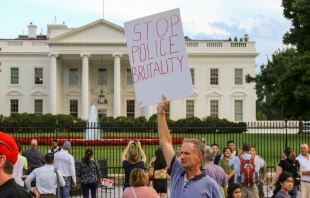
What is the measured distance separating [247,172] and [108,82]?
51.9 m

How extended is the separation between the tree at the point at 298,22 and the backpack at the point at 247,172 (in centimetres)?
2595

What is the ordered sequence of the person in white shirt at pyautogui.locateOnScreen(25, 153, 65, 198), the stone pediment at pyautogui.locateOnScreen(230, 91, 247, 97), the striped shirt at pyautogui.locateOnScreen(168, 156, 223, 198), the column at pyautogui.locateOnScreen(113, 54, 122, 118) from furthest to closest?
the stone pediment at pyautogui.locateOnScreen(230, 91, 247, 97) < the column at pyautogui.locateOnScreen(113, 54, 122, 118) < the person in white shirt at pyautogui.locateOnScreen(25, 153, 65, 198) < the striped shirt at pyautogui.locateOnScreen(168, 156, 223, 198)

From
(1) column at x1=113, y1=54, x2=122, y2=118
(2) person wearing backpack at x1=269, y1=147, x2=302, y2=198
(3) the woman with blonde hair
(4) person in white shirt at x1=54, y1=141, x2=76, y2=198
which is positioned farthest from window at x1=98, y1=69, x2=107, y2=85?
(3) the woman with blonde hair

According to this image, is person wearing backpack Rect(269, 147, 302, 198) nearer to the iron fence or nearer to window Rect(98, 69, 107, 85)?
the iron fence

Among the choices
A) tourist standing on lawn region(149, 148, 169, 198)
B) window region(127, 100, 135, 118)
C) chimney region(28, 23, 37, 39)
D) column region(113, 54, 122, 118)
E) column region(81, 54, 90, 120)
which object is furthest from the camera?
chimney region(28, 23, 37, 39)

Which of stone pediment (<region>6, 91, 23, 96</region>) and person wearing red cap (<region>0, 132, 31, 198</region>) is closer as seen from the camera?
person wearing red cap (<region>0, 132, 31, 198</region>)

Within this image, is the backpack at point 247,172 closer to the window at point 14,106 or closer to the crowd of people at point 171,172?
the crowd of people at point 171,172

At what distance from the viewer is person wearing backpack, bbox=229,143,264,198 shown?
419 inches

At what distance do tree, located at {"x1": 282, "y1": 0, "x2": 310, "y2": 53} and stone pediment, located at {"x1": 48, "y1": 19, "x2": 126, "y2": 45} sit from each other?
2414cm

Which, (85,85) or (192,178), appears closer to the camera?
(192,178)

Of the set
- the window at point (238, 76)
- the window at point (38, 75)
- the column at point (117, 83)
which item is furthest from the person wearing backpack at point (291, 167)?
the window at point (38, 75)

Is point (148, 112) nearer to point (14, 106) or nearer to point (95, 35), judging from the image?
point (95, 35)

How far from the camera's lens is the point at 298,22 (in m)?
36.7

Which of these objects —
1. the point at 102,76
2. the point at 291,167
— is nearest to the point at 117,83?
the point at 102,76
